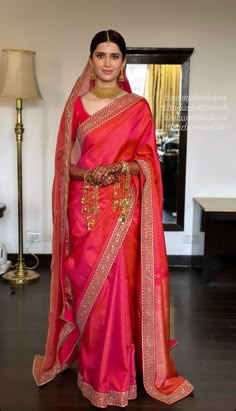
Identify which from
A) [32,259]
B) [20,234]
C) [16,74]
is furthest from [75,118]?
[32,259]

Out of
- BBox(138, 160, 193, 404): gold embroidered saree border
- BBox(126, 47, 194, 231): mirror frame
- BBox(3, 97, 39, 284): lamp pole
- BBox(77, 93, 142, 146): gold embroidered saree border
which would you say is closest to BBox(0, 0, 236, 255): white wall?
BBox(126, 47, 194, 231): mirror frame

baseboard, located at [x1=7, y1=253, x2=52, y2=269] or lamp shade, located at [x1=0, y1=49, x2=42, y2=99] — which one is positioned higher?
lamp shade, located at [x1=0, y1=49, x2=42, y2=99]

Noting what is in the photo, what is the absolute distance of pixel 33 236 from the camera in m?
4.23

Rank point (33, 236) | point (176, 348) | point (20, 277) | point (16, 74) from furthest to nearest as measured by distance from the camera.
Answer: point (33, 236)
point (20, 277)
point (16, 74)
point (176, 348)

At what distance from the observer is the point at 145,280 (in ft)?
6.96

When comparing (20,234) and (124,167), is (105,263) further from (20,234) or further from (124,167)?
(20,234)

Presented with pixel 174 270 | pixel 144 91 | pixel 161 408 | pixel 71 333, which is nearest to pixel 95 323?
pixel 71 333

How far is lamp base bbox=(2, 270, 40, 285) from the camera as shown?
373cm

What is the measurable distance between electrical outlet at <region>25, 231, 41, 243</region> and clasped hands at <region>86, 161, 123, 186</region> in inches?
89.7

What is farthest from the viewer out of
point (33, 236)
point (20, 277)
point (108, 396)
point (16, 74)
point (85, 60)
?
point (33, 236)

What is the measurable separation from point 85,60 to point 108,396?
2714 millimetres

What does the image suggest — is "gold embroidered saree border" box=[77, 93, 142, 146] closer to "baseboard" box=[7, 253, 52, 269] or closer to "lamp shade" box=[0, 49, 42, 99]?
"lamp shade" box=[0, 49, 42, 99]

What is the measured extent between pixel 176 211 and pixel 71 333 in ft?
7.01

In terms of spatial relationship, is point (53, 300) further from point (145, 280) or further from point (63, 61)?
point (63, 61)
